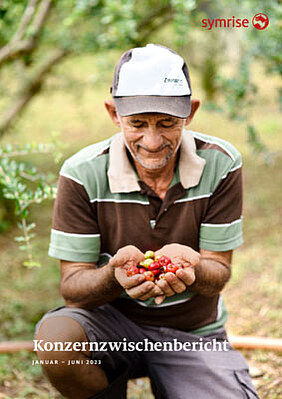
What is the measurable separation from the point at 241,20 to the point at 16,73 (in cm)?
228

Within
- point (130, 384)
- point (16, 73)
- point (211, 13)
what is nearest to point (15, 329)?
point (130, 384)

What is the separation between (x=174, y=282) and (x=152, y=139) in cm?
57

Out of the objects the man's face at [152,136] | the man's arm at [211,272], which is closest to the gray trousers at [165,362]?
the man's arm at [211,272]

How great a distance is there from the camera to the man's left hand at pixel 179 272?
79.2 inches

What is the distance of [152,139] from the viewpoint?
215cm

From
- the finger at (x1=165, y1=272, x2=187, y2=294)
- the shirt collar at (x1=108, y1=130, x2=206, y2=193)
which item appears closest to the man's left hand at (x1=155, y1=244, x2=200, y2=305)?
the finger at (x1=165, y1=272, x2=187, y2=294)

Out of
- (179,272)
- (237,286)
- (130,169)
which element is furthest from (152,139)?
(237,286)

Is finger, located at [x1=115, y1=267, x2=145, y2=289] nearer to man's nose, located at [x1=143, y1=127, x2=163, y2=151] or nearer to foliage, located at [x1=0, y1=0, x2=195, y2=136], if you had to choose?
man's nose, located at [x1=143, y1=127, x2=163, y2=151]

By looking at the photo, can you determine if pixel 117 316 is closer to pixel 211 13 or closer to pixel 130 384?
pixel 130 384

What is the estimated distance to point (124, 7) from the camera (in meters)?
3.34

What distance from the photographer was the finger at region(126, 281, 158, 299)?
1.98m

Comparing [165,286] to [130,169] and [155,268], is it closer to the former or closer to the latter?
[155,268]

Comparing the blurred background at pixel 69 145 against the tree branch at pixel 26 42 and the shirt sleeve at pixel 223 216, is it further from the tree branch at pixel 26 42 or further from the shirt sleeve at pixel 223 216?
the shirt sleeve at pixel 223 216

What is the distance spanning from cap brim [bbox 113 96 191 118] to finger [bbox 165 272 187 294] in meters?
0.64
